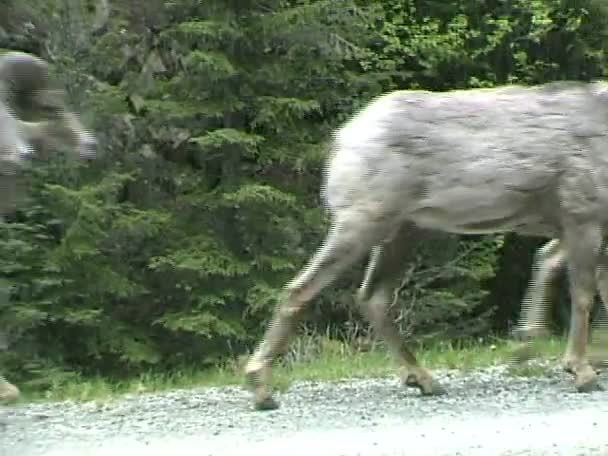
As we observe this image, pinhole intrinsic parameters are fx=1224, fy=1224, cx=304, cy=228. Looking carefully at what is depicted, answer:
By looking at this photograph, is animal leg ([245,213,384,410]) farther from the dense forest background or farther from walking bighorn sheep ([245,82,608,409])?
the dense forest background

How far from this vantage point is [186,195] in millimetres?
16438

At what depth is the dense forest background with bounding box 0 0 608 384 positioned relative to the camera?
603 inches

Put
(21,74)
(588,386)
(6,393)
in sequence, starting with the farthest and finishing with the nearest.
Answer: (588,386)
(6,393)
(21,74)

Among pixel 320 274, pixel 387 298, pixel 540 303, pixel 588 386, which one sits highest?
pixel 320 274

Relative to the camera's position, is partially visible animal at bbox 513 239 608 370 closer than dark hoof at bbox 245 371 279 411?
No

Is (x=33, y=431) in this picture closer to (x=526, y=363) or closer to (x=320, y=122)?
(x=526, y=363)

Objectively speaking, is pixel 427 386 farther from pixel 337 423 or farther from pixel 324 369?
pixel 324 369

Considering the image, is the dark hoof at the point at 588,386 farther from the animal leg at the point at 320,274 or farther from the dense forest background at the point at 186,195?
the dense forest background at the point at 186,195

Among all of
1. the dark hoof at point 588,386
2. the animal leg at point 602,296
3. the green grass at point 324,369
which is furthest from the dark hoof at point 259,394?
the animal leg at point 602,296

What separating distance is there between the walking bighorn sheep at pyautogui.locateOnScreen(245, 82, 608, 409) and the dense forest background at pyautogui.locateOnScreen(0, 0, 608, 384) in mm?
6089

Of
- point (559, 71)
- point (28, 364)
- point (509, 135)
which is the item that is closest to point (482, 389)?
point (509, 135)

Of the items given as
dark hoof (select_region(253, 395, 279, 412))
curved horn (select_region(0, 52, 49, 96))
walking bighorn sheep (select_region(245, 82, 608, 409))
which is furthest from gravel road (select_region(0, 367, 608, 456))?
curved horn (select_region(0, 52, 49, 96))

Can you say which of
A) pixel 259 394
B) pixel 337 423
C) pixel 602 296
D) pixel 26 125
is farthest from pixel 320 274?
pixel 602 296

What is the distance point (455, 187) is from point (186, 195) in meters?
8.46
